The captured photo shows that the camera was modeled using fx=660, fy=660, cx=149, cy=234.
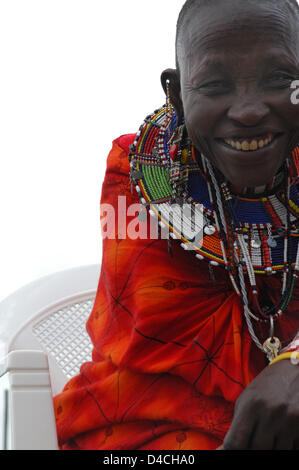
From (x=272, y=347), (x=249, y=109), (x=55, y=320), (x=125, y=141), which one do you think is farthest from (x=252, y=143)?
(x=55, y=320)

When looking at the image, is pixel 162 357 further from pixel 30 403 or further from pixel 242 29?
pixel 242 29

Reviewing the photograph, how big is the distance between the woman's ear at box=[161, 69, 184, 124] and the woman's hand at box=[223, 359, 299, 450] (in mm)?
533

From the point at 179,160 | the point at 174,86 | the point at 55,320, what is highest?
the point at 174,86

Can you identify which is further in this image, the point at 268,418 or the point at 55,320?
the point at 55,320

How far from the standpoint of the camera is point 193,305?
119 centimetres

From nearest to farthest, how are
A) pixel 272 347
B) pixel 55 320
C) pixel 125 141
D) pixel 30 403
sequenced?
pixel 30 403, pixel 272 347, pixel 125 141, pixel 55 320

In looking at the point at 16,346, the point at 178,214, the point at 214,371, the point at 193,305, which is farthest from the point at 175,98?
the point at 16,346

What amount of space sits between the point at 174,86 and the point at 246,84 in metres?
0.22

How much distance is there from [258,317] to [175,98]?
413 millimetres

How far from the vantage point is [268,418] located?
853mm

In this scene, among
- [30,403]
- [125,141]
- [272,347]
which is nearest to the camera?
[30,403]

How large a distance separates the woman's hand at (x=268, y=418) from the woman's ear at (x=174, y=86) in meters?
0.53

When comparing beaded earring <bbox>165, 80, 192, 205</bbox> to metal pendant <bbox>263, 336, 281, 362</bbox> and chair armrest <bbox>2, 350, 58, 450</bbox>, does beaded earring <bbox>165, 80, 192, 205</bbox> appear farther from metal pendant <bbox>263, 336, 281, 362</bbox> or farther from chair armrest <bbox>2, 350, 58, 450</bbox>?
chair armrest <bbox>2, 350, 58, 450</bbox>

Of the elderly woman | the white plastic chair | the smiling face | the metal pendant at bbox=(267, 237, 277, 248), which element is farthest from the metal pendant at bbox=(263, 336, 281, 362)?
the white plastic chair
